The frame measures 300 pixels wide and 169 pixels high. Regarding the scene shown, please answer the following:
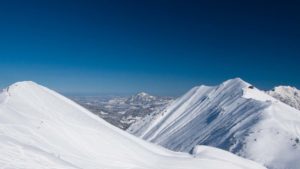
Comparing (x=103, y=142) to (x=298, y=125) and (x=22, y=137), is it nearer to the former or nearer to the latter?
(x=22, y=137)

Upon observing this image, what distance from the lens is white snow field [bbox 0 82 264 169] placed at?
30188 millimetres

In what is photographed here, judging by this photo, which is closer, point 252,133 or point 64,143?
point 64,143

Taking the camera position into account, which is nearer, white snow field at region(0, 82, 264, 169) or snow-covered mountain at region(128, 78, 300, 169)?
white snow field at region(0, 82, 264, 169)

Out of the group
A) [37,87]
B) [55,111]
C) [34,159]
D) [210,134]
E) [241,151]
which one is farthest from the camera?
[210,134]

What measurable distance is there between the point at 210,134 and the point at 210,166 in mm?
140396

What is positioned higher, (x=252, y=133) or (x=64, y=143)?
(x=252, y=133)

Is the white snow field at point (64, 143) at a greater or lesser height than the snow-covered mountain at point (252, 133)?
lesser

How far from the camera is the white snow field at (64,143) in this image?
1188 inches

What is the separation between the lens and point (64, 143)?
113ft

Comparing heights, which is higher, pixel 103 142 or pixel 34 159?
pixel 103 142

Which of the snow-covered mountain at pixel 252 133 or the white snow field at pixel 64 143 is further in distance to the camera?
the snow-covered mountain at pixel 252 133

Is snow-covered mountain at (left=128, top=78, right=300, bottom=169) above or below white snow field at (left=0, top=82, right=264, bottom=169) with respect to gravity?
above

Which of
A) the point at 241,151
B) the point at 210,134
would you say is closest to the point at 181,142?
the point at 210,134

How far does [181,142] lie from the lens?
179625mm
